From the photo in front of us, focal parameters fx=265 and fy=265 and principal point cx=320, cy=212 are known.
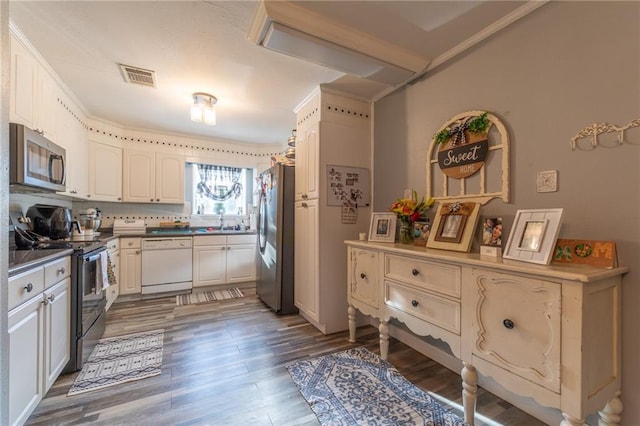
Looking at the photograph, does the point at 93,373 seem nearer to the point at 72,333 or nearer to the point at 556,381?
→ the point at 72,333

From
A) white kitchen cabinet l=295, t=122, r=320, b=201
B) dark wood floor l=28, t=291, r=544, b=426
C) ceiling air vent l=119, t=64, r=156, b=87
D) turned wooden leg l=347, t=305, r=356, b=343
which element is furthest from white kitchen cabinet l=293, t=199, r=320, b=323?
ceiling air vent l=119, t=64, r=156, b=87

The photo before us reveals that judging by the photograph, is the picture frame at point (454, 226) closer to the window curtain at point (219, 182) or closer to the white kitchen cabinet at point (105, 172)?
the window curtain at point (219, 182)

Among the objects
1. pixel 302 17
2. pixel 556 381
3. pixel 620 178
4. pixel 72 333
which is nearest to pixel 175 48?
pixel 302 17

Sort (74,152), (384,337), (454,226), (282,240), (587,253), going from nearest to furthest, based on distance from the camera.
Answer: (587,253)
(454,226)
(384,337)
(74,152)
(282,240)

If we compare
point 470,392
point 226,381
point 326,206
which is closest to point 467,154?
point 326,206

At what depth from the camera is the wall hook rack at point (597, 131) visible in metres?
1.21

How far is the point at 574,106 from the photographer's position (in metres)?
1.39

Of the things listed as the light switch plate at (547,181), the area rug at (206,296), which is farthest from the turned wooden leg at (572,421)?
the area rug at (206,296)

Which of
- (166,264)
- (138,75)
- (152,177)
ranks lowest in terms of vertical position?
(166,264)

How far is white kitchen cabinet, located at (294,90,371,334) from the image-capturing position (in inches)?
101

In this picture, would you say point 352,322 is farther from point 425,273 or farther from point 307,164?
point 307,164

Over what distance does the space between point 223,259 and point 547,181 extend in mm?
3756

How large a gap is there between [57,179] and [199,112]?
1.31 metres

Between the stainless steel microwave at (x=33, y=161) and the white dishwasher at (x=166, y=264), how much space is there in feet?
4.78
